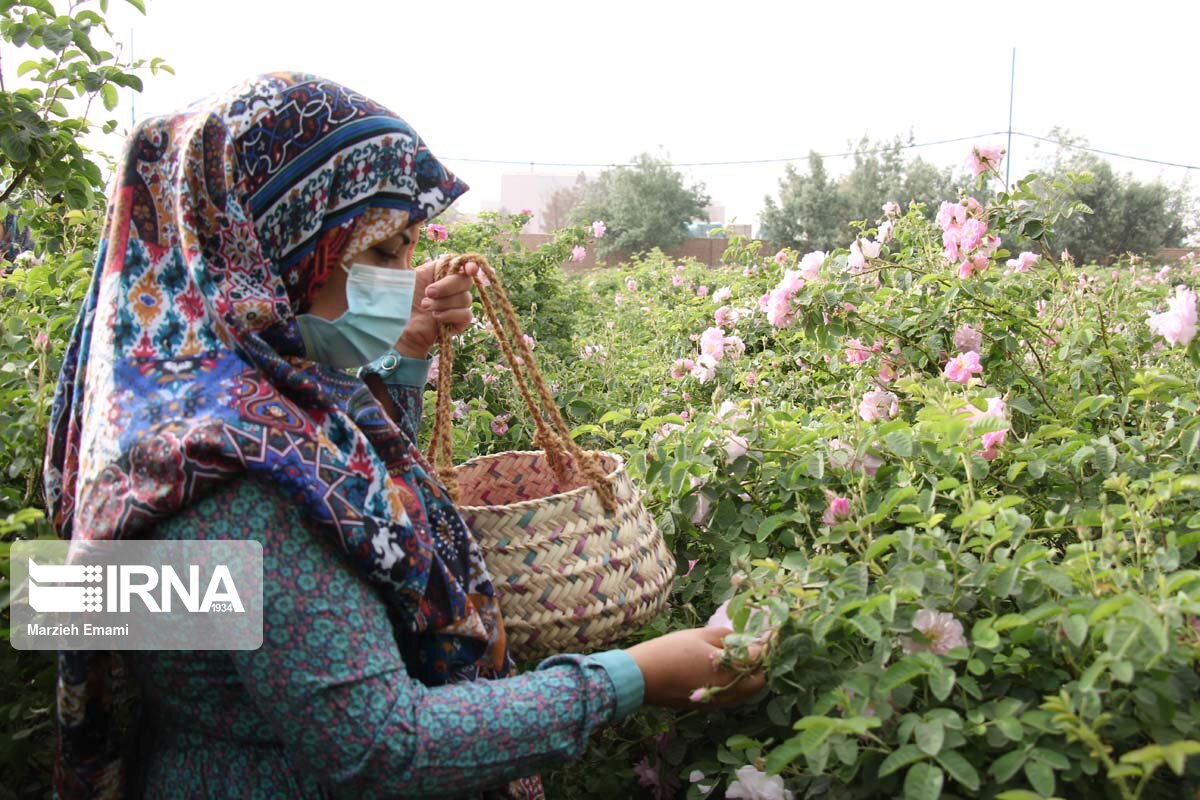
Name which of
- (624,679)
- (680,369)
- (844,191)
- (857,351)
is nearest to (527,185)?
(844,191)

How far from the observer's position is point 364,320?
4.12 feet

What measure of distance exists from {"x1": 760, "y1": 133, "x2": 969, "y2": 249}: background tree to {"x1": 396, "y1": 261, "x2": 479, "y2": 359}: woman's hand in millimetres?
32462

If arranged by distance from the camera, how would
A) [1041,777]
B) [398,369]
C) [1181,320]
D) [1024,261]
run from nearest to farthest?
[1041,777]
[398,369]
[1181,320]
[1024,261]

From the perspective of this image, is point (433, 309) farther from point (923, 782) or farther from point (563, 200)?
point (563, 200)

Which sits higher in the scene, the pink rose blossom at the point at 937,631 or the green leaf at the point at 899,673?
the pink rose blossom at the point at 937,631

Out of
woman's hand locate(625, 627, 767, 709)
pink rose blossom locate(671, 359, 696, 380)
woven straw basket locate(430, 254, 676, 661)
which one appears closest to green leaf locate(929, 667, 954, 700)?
woman's hand locate(625, 627, 767, 709)

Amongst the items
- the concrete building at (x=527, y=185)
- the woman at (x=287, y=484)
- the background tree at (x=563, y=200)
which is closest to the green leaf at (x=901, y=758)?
the woman at (x=287, y=484)

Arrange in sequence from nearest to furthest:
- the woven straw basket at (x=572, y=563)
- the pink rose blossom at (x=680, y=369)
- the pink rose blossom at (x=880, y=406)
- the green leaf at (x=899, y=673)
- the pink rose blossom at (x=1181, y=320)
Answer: the green leaf at (x=899, y=673) → the woven straw basket at (x=572, y=563) → the pink rose blossom at (x=1181, y=320) → the pink rose blossom at (x=880, y=406) → the pink rose blossom at (x=680, y=369)

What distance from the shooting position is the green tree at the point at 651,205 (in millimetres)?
37062

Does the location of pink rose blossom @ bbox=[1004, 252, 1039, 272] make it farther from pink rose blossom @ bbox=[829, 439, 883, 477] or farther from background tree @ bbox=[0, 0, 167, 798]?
background tree @ bbox=[0, 0, 167, 798]

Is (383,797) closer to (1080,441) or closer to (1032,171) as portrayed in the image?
(1080,441)

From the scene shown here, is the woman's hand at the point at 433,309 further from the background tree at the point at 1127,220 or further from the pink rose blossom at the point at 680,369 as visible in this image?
the background tree at the point at 1127,220

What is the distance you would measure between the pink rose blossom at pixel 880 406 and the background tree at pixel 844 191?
31850 millimetres

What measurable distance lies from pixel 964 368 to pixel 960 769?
132cm
